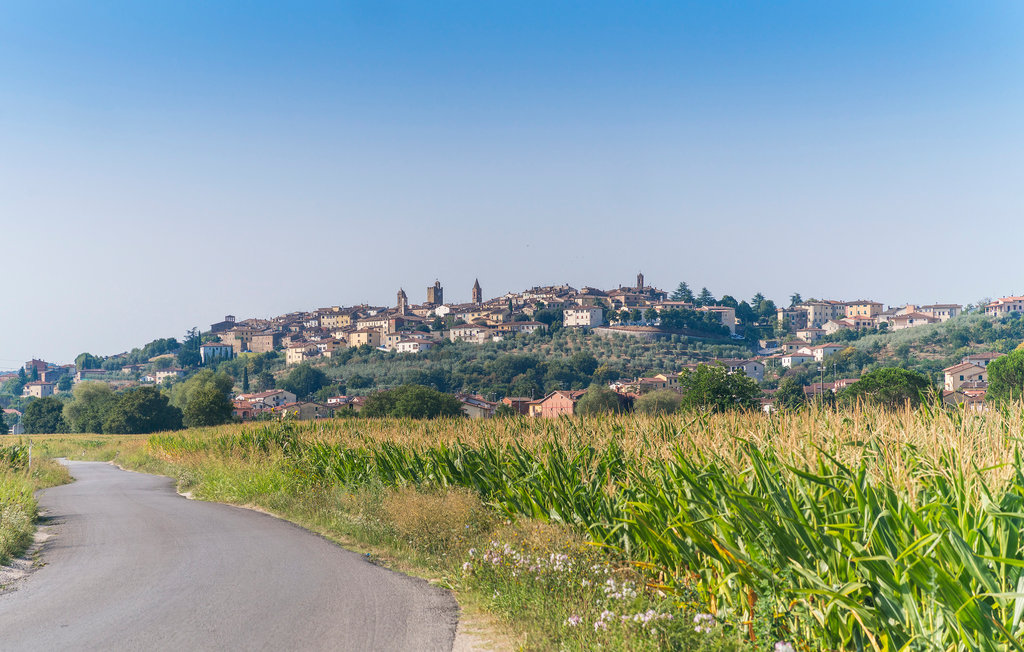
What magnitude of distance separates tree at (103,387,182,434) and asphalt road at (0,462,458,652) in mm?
64114

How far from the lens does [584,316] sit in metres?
186

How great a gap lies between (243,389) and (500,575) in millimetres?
145809

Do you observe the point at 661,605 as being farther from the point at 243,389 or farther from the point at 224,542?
the point at 243,389

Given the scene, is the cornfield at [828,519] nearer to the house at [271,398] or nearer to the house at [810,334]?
the house at [271,398]

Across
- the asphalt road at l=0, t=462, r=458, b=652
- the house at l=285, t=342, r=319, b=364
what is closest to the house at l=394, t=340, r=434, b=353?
the house at l=285, t=342, r=319, b=364

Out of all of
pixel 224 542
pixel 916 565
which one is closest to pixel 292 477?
pixel 224 542

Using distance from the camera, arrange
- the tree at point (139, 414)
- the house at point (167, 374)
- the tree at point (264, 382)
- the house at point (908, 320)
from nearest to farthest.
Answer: the tree at point (139, 414) → the tree at point (264, 382) → the house at point (908, 320) → the house at point (167, 374)

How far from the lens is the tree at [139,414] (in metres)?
71.1

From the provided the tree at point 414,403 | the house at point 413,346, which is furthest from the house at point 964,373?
the house at point 413,346

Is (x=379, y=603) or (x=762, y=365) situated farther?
(x=762, y=365)

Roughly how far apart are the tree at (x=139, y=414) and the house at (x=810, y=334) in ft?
486

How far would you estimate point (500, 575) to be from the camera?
7836 mm

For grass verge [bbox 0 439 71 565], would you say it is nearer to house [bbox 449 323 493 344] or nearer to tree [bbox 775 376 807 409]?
tree [bbox 775 376 807 409]

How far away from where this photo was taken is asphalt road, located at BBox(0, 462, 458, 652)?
6449 millimetres
